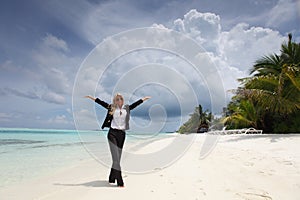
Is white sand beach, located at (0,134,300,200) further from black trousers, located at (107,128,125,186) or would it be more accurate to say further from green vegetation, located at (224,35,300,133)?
green vegetation, located at (224,35,300,133)

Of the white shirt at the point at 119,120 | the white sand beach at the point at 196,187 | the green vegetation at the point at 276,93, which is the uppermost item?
the green vegetation at the point at 276,93

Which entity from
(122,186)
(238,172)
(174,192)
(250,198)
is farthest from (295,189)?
(122,186)

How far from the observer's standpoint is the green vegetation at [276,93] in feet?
44.6

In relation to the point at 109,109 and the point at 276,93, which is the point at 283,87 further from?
the point at 109,109

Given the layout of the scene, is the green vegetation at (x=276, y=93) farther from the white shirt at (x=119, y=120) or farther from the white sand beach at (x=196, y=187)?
the white shirt at (x=119, y=120)

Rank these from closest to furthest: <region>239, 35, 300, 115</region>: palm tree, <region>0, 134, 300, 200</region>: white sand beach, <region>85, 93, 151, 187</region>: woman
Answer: <region>0, 134, 300, 200</region>: white sand beach, <region>85, 93, 151, 187</region>: woman, <region>239, 35, 300, 115</region>: palm tree

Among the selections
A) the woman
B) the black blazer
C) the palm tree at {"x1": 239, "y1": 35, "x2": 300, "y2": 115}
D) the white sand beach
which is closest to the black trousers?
the woman

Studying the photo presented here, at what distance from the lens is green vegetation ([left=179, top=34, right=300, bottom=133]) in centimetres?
1359

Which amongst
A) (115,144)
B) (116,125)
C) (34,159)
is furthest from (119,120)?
(34,159)

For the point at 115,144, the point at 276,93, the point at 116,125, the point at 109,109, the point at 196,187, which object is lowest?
the point at 196,187

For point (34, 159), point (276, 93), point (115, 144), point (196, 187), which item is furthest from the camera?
point (276, 93)

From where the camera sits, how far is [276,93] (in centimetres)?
1395

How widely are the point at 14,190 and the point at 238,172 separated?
4721 mm

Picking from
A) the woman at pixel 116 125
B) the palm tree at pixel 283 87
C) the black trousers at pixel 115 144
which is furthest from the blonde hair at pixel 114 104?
the palm tree at pixel 283 87
